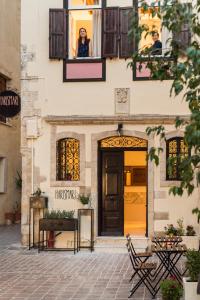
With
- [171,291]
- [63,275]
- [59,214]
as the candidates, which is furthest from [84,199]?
[171,291]

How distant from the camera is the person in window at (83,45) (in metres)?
14.6

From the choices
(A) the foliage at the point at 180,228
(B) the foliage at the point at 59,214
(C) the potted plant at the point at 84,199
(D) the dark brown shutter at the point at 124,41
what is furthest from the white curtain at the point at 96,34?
(A) the foliage at the point at 180,228

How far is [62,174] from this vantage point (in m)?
14.6

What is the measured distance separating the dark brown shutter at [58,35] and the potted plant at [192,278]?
7417 mm

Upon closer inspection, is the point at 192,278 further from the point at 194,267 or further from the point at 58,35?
the point at 58,35

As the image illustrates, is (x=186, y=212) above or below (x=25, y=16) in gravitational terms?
below

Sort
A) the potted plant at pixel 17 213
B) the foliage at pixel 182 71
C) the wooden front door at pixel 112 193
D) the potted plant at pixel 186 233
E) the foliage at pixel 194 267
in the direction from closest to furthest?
the foliage at pixel 182 71 → the foliage at pixel 194 267 → the potted plant at pixel 186 233 → the wooden front door at pixel 112 193 → the potted plant at pixel 17 213

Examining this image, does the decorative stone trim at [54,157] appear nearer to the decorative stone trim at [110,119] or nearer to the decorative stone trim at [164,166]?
the decorative stone trim at [110,119]

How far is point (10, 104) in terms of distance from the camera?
1425 cm

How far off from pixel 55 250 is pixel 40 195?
1.40m

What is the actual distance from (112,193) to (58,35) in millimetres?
4147

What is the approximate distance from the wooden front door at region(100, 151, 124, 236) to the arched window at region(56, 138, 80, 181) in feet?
2.25

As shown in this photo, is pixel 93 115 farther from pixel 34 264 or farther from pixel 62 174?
pixel 34 264

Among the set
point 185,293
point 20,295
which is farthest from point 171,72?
point 20,295
